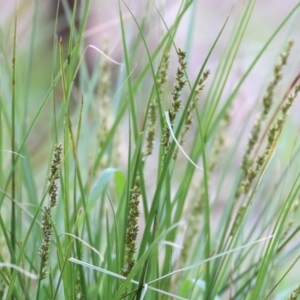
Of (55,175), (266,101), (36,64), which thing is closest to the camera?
(55,175)

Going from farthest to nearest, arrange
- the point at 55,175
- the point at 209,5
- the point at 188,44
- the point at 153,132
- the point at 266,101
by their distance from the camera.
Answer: the point at 209,5 < the point at 188,44 < the point at 266,101 < the point at 153,132 < the point at 55,175

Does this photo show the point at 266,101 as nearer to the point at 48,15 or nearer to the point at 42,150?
the point at 42,150

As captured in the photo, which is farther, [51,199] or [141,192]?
[141,192]

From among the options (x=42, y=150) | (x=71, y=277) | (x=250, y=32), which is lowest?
(x=42, y=150)

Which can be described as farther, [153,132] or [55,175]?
[153,132]

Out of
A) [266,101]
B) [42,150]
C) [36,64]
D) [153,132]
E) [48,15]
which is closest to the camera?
[153,132]

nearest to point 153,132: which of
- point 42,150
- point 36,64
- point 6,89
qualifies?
point 6,89

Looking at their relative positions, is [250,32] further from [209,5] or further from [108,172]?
[108,172]

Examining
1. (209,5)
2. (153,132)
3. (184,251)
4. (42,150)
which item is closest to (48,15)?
(209,5)

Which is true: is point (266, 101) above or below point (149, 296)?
above
